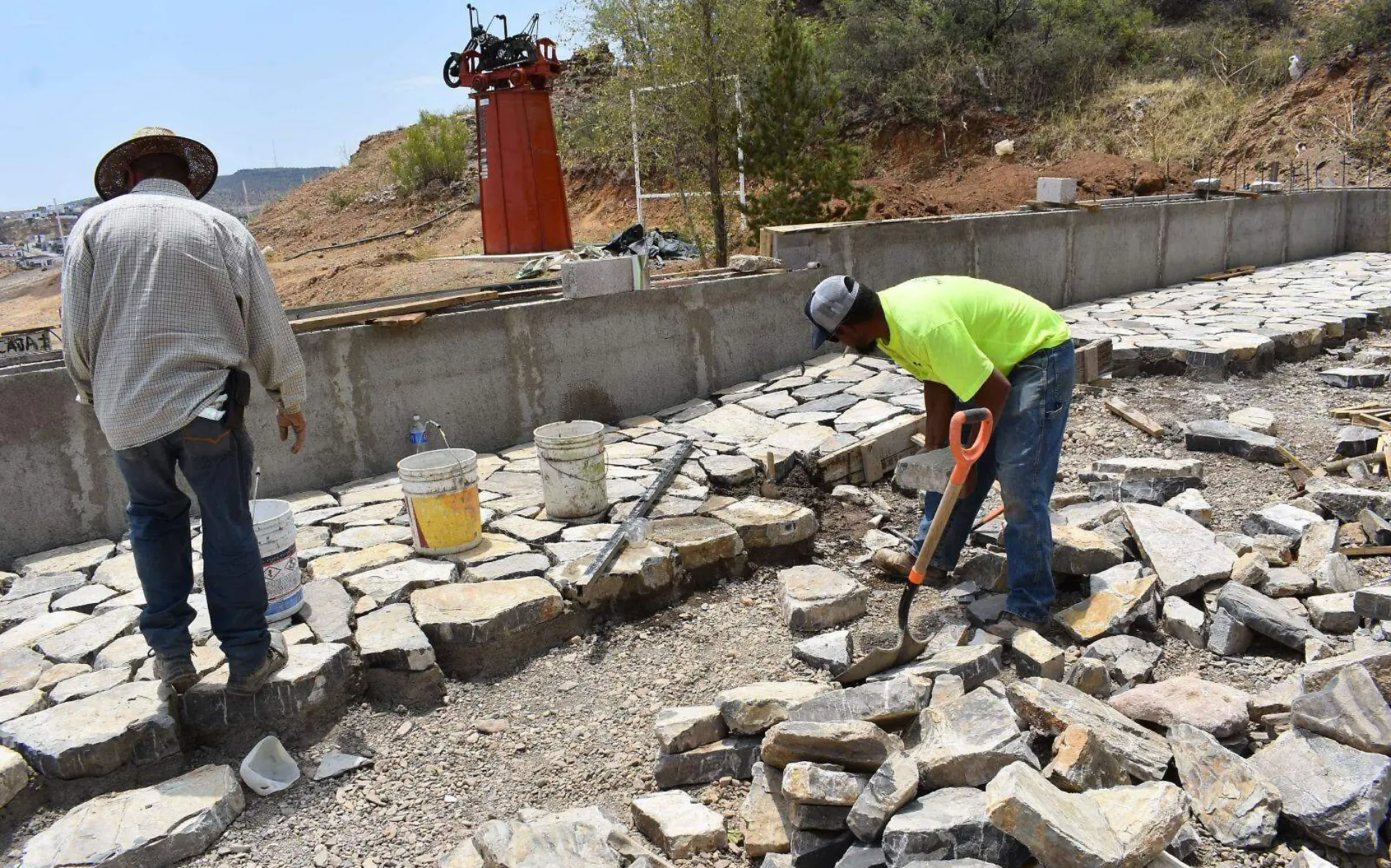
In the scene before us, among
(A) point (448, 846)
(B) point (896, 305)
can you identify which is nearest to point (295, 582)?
(A) point (448, 846)

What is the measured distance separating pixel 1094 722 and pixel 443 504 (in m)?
3.10

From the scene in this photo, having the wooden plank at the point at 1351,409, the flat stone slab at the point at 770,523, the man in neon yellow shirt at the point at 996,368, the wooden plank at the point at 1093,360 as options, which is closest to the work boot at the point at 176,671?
the flat stone slab at the point at 770,523

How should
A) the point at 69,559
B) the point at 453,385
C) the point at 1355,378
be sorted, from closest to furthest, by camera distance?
1. the point at 69,559
2. the point at 453,385
3. the point at 1355,378

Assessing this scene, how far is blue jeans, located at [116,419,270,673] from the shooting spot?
10.8 ft

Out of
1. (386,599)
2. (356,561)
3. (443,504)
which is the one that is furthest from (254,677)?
(443,504)

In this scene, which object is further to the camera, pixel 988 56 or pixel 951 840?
pixel 988 56

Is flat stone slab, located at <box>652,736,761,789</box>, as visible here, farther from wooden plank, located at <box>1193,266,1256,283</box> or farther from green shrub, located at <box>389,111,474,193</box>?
green shrub, located at <box>389,111,474,193</box>

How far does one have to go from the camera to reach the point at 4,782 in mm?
3146

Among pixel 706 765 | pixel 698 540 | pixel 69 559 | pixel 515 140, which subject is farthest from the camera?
pixel 515 140

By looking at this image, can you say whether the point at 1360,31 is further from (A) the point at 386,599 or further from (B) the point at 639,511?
(A) the point at 386,599

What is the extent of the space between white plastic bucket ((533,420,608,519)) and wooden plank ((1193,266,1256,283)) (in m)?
11.3

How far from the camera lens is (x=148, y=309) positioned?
3145 millimetres

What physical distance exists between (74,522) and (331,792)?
3004 mm

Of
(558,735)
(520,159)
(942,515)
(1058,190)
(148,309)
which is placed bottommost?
(558,735)
